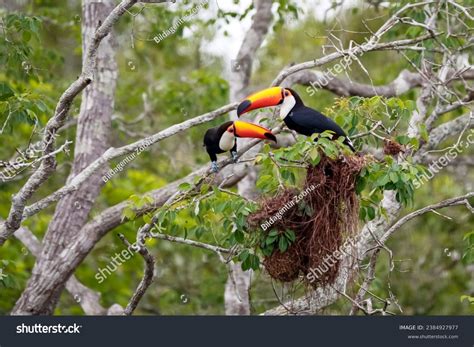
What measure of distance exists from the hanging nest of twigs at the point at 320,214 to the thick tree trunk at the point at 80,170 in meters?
3.16

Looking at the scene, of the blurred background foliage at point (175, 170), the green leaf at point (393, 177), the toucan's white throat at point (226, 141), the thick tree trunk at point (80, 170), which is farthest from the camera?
the blurred background foliage at point (175, 170)

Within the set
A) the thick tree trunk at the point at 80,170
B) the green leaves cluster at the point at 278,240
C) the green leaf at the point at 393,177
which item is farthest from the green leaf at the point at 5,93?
the green leaf at the point at 393,177

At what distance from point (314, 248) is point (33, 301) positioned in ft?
12.2

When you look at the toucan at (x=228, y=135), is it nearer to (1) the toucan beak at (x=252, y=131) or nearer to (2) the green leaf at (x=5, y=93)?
(1) the toucan beak at (x=252, y=131)

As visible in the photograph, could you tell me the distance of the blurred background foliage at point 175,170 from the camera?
12.5m

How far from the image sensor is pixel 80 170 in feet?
34.6

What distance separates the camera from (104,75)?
1079cm

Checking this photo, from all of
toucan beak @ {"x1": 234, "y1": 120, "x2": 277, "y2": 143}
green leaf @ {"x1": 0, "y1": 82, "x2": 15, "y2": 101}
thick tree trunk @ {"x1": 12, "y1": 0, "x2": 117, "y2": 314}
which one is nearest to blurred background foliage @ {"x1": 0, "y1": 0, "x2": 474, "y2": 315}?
thick tree trunk @ {"x1": 12, "y1": 0, "x2": 117, "y2": 314}

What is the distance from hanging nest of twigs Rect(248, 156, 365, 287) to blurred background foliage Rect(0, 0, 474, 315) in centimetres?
378

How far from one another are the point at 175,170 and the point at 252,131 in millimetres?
4589

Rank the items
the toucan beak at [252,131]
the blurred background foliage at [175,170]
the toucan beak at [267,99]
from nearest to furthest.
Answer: the toucan beak at [252,131] < the toucan beak at [267,99] < the blurred background foliage at [175,170]

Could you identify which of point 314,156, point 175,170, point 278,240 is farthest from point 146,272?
point 175,170

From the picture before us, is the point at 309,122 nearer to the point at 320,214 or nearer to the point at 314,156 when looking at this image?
the point at 320,214
